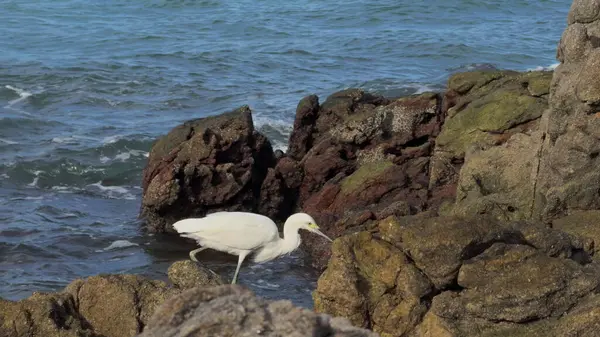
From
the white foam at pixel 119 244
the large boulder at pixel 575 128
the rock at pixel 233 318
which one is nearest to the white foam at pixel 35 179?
the white foam at pixel 119 244

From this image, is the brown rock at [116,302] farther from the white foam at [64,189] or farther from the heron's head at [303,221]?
the white foam at [64,189]

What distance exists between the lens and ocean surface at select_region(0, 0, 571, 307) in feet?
45.7

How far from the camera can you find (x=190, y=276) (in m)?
7.59

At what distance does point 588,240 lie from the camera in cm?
860

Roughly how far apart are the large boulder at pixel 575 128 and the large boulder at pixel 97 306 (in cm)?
464

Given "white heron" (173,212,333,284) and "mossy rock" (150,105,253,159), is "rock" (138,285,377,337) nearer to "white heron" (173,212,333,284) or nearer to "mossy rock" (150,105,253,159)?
"white heron" (173,212,333,284)

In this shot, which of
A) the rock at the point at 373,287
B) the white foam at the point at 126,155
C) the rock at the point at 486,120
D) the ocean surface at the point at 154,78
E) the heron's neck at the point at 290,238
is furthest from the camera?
the white foam at the point at 126,155

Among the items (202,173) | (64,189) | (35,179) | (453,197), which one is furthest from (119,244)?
(453,197)

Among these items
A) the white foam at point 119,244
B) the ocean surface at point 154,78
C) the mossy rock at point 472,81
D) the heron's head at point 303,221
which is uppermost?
the mossy rock at point 472,81

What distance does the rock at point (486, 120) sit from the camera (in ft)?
43.3

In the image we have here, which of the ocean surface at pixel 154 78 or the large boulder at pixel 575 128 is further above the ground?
the large boulder at pixel 575 128

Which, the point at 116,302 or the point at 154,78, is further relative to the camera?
the point at 154,78

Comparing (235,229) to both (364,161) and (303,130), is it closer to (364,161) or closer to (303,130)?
(364,161)

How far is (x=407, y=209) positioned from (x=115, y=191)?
6528 millimetres
